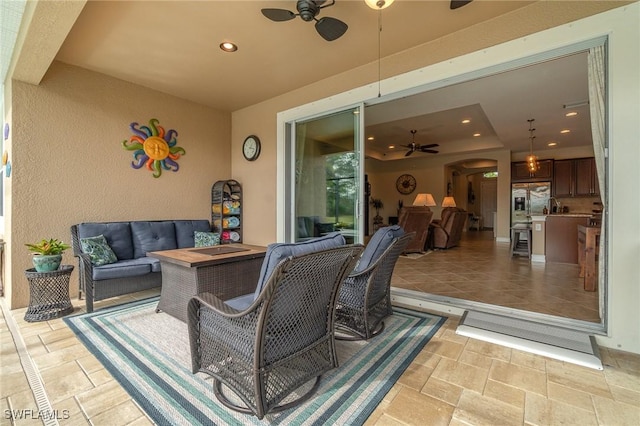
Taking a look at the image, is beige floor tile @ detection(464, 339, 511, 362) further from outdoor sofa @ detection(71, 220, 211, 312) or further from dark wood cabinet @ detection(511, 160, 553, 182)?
dark wood cabinet @ detection(511, 160, 553, 182)

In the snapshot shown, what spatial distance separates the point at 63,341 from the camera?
7.77 ft

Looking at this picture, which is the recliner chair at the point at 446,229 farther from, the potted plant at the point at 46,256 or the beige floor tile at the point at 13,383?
the beige floor tile at the point at 13,383

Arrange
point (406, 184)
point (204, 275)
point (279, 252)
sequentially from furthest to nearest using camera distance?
point (406, 184) → point (204, 275) → point (279, 252)

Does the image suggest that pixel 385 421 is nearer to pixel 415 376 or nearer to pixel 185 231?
pixel 415 376

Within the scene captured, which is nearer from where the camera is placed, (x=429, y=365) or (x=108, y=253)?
(x=429, y=365)

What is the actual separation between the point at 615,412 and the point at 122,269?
13.5ft

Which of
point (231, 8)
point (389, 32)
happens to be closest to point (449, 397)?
point (389, 32)

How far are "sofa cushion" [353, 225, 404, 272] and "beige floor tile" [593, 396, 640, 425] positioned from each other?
1.51m

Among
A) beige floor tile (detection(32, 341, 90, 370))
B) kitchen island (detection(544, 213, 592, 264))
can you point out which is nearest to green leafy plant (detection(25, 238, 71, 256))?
beige floor tile (detection(32, 341, 90, 370))

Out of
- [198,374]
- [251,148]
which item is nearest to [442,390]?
[198,374]

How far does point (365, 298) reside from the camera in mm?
2334

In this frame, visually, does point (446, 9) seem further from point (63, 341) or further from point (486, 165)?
point (486, 165)

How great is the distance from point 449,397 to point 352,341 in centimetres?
83

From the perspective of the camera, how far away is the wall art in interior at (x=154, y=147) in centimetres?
409
